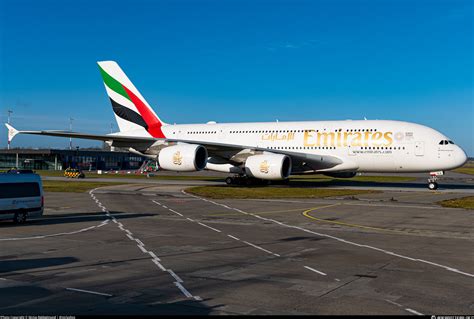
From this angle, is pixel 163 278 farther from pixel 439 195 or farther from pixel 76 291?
pixel 439 195

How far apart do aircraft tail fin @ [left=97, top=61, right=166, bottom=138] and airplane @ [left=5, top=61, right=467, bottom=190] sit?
4.11 meters

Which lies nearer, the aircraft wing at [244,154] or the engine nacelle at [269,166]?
the engine nacelle at [269,166]

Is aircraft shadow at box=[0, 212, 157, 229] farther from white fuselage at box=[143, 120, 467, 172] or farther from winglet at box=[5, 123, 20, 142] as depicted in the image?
white fuselage at box=[143, 120, 467, 172]

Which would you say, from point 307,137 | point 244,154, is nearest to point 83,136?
point 244,154

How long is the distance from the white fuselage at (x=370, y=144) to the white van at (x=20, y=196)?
22.8 meters

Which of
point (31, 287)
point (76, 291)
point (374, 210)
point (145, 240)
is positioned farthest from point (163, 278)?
point (374, 210)

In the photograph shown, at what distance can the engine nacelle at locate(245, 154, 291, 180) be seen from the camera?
124 feet

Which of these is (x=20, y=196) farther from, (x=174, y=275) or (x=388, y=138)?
(x=388, y=138)

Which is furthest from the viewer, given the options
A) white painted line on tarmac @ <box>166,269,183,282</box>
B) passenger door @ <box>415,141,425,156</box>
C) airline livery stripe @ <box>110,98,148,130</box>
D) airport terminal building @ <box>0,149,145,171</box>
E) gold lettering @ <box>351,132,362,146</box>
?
airport terminal building @ <box>0,149,145,171</box>

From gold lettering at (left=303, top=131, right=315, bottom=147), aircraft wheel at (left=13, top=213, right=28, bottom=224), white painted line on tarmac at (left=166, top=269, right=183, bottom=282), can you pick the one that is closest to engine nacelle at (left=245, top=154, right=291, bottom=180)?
gold lettering at (left=303, top=131, right=315, bottom=147)

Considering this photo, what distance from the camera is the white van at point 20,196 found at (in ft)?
64.0

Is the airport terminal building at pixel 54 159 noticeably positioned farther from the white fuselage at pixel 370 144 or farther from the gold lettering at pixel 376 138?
the gold lettering at pixel 376 138

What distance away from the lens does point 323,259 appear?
1328 cm

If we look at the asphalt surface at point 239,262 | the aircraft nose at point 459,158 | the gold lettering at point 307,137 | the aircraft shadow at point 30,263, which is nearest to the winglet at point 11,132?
the asphalt surface at point 239,262
